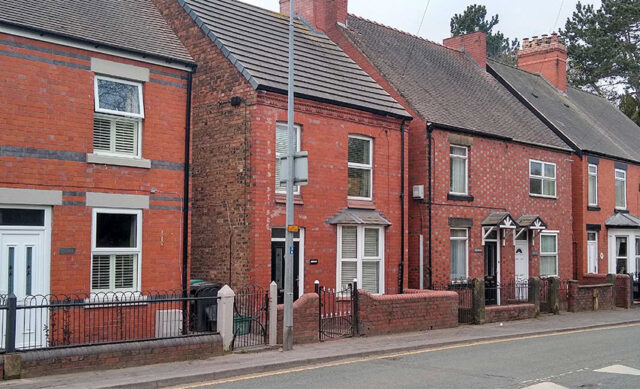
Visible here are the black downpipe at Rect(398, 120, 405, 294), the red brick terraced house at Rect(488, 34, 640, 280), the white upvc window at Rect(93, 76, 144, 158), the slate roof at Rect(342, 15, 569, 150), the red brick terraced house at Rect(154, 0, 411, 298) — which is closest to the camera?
the white upvc window at Rect(93, 76, 144, 158)

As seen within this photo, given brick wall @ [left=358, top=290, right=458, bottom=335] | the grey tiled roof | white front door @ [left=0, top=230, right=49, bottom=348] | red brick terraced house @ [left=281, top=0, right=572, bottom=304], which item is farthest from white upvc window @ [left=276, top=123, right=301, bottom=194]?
white front door @ [left=0, top=230, right=49, bottom=348]

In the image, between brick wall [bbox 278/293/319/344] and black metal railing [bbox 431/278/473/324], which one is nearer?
brick wall [bbox 278/293/319/344]

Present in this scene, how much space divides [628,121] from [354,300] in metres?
27.6

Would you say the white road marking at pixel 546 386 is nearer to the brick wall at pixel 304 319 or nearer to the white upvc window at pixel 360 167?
the brick wall at pixel 304 319

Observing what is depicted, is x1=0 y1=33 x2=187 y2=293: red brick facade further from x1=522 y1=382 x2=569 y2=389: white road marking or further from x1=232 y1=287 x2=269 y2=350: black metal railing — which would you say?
x1=522 y1=382 x2=569 y2=389: white road marking

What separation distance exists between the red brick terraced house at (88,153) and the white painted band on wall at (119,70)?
0.07ft

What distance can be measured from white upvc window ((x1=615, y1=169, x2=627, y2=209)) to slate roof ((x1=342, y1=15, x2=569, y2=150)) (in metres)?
4.66

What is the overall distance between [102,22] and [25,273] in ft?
18.8

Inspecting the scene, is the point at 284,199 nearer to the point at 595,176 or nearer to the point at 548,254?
the point at 548,254

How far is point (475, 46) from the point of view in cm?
3033

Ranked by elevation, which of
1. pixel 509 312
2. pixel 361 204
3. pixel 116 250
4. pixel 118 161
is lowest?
pixel 509 312

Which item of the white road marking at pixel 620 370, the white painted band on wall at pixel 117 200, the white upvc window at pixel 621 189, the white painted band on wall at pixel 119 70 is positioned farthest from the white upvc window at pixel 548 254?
the white painted band on wall at pixel 119 70

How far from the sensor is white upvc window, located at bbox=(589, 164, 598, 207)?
93.0 feet

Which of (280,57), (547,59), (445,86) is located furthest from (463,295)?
(547,59)
